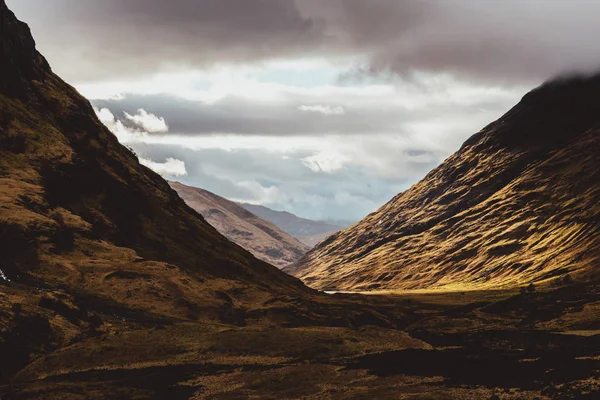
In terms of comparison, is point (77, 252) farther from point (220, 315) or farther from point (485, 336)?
point (485, 336)

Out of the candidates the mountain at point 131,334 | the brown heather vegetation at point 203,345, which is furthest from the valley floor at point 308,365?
the mountain at point 131,334

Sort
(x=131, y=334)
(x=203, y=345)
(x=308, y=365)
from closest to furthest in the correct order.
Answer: (x=308, y=365) → (x=203, y=345) → (x=131, y=334)

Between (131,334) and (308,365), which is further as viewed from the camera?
(131,334)

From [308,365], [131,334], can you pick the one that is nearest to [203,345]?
[131,334]

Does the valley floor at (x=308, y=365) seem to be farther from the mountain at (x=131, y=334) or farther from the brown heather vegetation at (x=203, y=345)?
the mountain at (x=131, y=334)

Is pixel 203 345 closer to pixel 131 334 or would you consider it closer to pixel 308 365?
pixel 131 334

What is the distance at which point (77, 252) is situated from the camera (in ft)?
631

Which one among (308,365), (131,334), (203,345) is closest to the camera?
(308,365)

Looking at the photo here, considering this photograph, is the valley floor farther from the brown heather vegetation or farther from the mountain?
the mountain

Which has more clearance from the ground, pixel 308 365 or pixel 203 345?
pixel 308 365

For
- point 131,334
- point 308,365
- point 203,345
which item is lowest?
point 131,334

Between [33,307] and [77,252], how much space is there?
6222 cm

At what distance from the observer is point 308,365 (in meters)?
126

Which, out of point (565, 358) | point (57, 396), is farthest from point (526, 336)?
point (57, 396)
